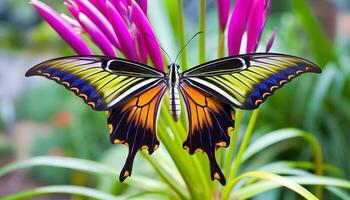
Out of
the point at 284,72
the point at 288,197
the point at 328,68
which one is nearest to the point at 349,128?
the point at 328,68

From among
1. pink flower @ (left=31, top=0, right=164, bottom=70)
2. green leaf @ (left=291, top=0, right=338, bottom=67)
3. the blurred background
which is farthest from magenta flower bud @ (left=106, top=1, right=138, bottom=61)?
green leaf @ (left=291, top=0, right=338, bottom=67)

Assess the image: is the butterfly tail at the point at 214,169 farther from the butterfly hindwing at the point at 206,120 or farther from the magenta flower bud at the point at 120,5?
the magenta flower bud at the point at 120,5

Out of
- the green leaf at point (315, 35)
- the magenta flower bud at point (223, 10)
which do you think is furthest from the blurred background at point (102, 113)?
the magenta flower bud at point (223, 10)

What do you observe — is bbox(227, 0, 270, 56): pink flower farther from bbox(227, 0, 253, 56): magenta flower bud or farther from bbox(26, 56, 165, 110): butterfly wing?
bbox(26, 56, 165, 110): butterfly wing

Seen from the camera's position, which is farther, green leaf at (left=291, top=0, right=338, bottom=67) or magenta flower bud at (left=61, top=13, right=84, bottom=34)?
green leaf at (left=291, top=0, right=338, bottom=67)

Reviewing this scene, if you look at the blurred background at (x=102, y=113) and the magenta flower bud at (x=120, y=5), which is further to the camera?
the blurred background at (x=102, y=113)

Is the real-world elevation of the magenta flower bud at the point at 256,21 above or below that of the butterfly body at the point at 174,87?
above
